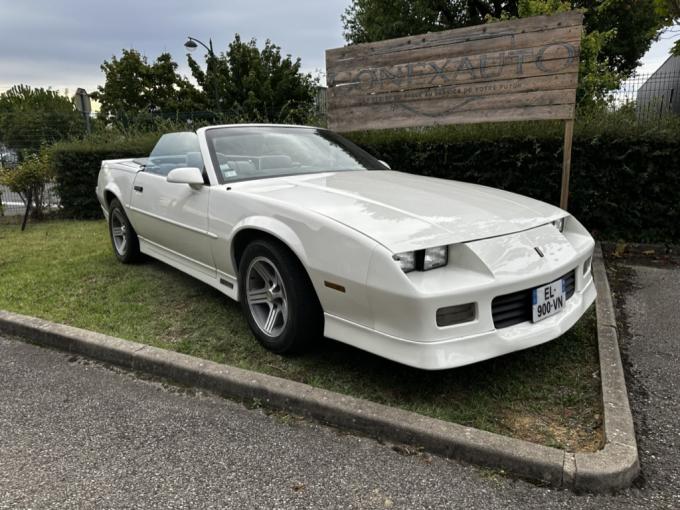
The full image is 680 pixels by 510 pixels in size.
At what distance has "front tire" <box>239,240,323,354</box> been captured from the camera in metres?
2.74

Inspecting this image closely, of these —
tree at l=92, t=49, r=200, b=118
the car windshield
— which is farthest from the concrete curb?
tree at l=92, t=49, r=200, b=118

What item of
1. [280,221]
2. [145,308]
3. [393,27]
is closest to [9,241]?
[145,308]

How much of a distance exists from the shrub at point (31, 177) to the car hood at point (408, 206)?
7257 millimetres

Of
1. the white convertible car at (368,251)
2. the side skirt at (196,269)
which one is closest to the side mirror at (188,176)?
the white convertible car at (368,251)

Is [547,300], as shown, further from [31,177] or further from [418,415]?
[31,177]

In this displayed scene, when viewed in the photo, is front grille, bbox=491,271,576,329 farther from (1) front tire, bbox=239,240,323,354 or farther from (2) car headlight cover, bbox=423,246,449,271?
(1) front tire, bbox=239,240,323,354

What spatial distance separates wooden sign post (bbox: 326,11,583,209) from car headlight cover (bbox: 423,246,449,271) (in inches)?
131

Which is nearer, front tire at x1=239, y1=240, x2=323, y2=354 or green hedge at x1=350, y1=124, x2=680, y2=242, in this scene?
front tire at x1=239, y1=240, x2=323, y2=354

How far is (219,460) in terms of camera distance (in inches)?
84.9

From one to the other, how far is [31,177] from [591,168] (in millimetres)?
8850

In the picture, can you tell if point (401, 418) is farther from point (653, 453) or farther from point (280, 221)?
point (280, 221)

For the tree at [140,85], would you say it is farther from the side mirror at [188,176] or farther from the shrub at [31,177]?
the side mirror at [188,176]

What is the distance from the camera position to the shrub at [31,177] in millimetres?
8602

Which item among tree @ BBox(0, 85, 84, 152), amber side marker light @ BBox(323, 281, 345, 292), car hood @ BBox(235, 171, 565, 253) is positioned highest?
tree @ BBox(0, 85, 84, 152)
